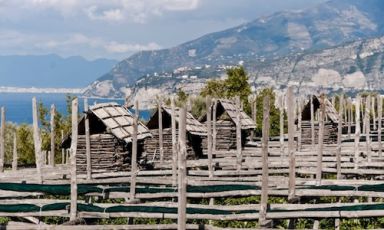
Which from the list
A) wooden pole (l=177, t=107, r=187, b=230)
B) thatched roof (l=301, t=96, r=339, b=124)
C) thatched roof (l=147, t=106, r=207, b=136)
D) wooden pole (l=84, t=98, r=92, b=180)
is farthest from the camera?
thatched roof (l=301, t=96, r=339, b=124)

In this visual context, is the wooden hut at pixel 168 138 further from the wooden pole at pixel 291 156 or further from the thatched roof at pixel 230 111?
the wooden pole at pixel 291 156

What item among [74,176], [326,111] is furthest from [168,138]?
[74,176]

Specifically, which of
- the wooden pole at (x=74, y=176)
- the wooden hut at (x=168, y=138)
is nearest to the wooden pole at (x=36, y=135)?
the wooden pole at (x=74, y=176)

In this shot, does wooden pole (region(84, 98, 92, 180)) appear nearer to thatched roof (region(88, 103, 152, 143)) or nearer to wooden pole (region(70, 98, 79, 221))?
thatched roof (region(88, 103, 152, 143))

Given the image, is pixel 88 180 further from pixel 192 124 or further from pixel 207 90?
pixel 207 90

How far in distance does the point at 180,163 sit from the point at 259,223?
2.07m

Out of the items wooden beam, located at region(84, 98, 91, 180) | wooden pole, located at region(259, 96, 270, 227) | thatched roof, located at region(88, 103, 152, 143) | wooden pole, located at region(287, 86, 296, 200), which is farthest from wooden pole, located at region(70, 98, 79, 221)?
thatched roof, located at region(88, 103, 152, 143)

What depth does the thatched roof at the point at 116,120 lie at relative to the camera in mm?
19781

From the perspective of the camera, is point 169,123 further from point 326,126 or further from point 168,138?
point 326,126

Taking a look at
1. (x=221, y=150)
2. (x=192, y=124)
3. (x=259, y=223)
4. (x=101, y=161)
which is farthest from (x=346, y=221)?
(x=221, y=150)

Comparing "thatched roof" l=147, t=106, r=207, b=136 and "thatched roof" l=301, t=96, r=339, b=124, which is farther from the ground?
"thatched roof" l=301, t=96, r=339, b=124

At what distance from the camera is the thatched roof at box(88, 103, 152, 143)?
19.8 m

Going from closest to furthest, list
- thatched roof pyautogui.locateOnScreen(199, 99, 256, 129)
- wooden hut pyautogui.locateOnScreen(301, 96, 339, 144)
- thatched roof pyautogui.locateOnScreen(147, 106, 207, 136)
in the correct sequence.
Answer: thatched roof pyautogui.locateOnScreen(147, 106, 207, 136) → thatched roof pyautogui.locateOnScreen(199, 99, 256, 129) → wooden hut pyautogui.locateOnScreen(301, 96, 339, 144)

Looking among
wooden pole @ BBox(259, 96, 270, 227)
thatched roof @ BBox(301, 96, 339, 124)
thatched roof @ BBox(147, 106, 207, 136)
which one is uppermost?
thatched roof @ BBox(301, 96, 339, 124)
